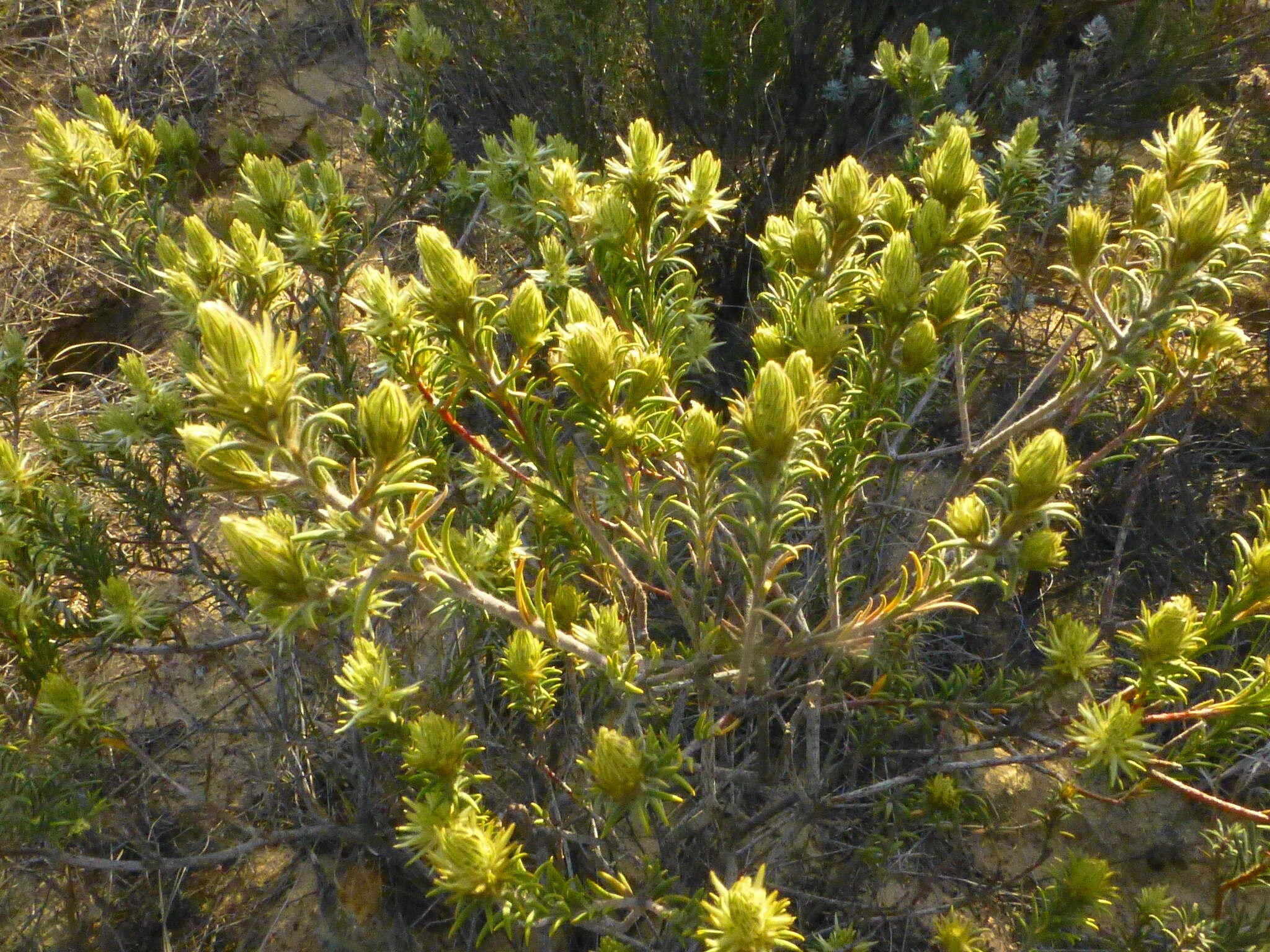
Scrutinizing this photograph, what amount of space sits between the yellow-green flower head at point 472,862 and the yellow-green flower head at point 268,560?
1.29 ft

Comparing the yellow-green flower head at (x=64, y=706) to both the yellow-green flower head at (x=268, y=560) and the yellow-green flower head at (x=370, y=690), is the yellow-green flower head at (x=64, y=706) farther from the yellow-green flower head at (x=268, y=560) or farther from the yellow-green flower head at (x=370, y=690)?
the yellow-green flower head at (x=268, y=560)

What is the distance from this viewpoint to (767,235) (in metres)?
1.48

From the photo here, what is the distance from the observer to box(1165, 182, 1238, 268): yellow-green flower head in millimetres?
1036

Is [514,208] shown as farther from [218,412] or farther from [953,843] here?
[953,843]

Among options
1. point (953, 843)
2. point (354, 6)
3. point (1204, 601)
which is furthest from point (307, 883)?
point (354, 6)

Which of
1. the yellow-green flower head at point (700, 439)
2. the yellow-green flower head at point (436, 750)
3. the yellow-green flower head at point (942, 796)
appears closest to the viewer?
the yellow-green flower head at point (700, 439)

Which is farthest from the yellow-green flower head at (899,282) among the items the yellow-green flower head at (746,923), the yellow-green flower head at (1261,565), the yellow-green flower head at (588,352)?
the yellow-green flower head at (746,923)

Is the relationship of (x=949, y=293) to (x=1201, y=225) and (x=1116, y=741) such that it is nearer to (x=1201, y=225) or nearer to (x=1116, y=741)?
(x=1201, y=225)

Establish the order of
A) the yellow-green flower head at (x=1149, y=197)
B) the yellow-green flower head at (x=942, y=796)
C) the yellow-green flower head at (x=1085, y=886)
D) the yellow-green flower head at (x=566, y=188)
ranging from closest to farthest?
1. the yellow-green flower head at (x=1149, y=197)
2. the yellow-green flower head at (x=566, y=188)
3. the yellow-green flower head at (x=1085, y=886)
4. the yellow-green flower head at (x=942, y=796)

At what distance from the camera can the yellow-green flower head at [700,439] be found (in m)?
1.09

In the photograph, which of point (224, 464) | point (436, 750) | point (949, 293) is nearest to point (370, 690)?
point (436, 750)

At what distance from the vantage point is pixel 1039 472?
983 millimetres

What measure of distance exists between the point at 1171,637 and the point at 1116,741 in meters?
0.16

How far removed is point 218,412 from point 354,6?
11.8 ft
